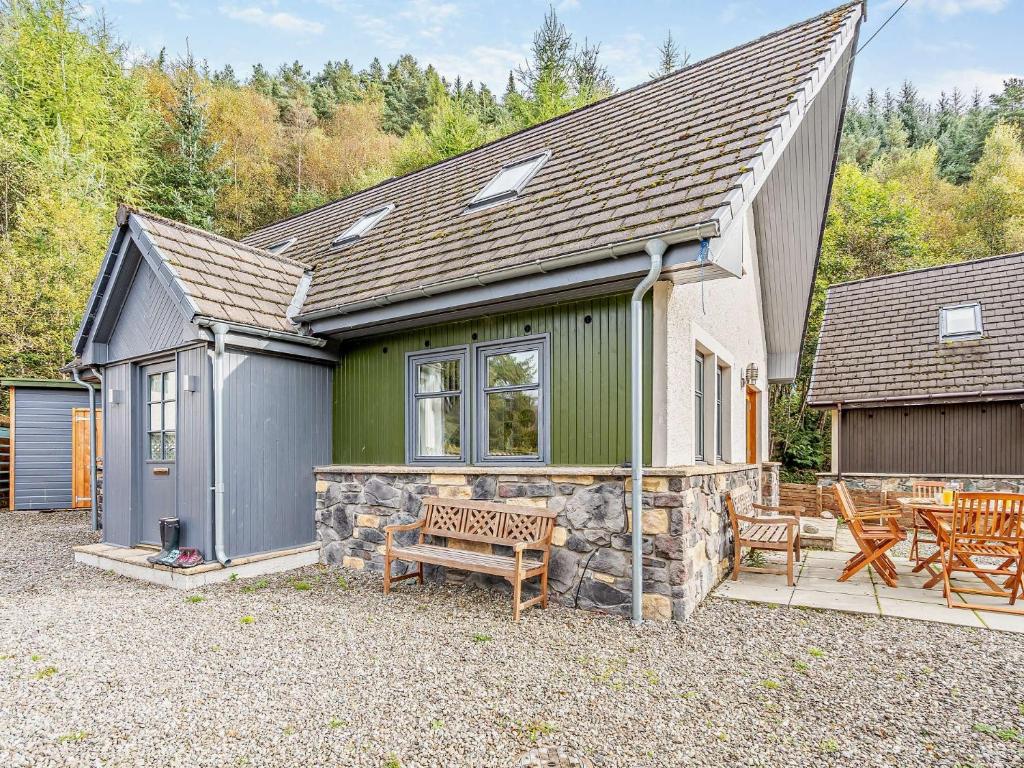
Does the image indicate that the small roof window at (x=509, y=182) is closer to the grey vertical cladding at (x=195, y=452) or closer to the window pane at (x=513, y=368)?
the window pane at (x=513, y=368)

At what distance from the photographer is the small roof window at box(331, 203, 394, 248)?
8048 millimetres

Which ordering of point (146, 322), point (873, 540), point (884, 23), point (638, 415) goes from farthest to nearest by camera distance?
point (146, 322) < point (884, 23) < point (873, 540) < point (638, 415)

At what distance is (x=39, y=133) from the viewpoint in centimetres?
1318

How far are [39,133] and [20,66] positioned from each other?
1.52 m

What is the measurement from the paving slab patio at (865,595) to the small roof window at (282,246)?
7.98 metres

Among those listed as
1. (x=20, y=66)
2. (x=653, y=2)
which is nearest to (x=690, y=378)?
(x=653, y=2)

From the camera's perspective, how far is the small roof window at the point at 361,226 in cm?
805

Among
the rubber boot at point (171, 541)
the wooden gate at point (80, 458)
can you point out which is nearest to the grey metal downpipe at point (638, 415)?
the rubber boot at point (171, 541)

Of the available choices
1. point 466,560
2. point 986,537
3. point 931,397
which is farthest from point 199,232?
point 931,397

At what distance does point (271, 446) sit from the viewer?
6348 mm

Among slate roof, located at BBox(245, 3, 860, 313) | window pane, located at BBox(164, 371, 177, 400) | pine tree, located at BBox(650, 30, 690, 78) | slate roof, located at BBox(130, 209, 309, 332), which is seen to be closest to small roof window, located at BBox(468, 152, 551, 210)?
slate roof, located at BBox(245, 3, 860, 313)

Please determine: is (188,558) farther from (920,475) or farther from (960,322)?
(960,322)

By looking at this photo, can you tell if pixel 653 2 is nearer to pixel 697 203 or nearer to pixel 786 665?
pixel 697 203

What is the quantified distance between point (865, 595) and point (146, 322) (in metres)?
7.98
